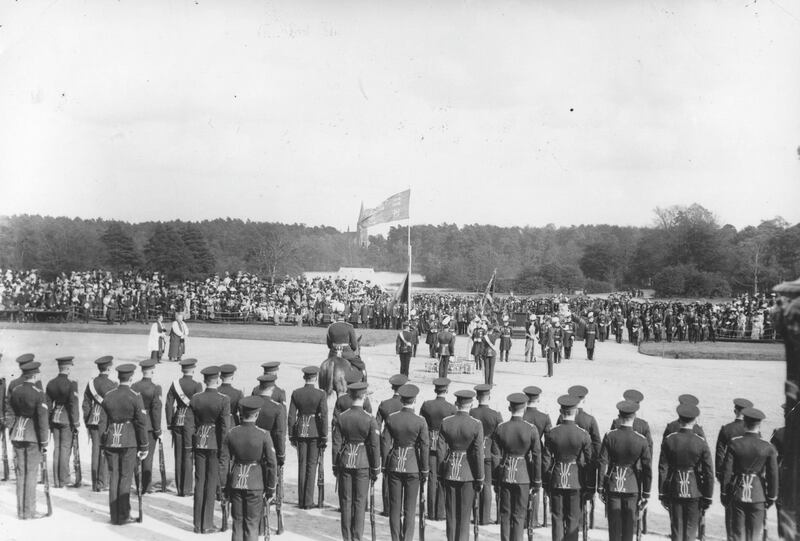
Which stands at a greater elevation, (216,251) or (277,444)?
(216,251)

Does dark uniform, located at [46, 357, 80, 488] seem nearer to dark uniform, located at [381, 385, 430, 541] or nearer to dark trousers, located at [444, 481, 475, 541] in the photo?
dark uniform, located at [381, 385, 430, 541]

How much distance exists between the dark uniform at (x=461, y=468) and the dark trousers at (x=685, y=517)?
2.15 m

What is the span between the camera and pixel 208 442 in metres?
8.37

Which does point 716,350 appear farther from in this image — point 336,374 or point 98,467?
point 98,467

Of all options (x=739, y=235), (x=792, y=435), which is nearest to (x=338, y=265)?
(x=739, y=235)

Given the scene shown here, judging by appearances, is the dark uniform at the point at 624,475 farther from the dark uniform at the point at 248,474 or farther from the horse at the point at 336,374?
the horse at the point at 336,374

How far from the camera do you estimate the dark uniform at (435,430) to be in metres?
8.41

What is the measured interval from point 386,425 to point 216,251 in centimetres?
Answer: 7161

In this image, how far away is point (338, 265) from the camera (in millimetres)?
87188

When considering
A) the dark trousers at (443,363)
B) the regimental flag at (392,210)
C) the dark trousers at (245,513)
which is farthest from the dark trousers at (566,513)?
the regimental flag at (392,210)

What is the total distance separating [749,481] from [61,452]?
9.38m

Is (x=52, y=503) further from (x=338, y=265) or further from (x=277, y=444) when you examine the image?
(x=338, y=265)

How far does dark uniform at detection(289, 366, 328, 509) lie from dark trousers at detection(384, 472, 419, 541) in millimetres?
1650

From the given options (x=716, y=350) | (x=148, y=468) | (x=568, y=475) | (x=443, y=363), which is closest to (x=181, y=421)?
(x=148, y=468)
